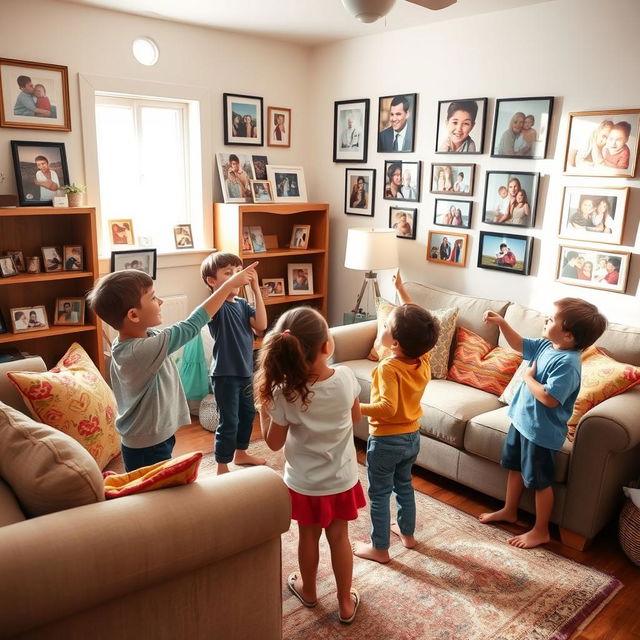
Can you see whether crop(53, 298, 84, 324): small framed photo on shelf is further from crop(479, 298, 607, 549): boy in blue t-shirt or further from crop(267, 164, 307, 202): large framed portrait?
crop(479, 298, 607, 549): boy in blue t-shirt

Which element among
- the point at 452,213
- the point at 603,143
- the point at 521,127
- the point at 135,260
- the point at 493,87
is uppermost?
the point at 493,87

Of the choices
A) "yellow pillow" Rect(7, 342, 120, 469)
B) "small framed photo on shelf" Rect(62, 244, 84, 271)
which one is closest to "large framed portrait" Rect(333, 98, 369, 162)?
"small framed photo on shelf" Rect(62, 244, 84, 271)

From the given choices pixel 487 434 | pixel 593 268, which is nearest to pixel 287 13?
pixel 593 268

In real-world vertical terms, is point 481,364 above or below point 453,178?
below

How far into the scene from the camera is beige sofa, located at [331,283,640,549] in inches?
→ 96.0

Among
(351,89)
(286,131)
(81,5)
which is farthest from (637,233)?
(81,5)

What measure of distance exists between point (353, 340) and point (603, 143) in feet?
5.79

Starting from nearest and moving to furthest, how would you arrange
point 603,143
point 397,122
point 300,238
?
point 603,143, point 397,122, point 300,238

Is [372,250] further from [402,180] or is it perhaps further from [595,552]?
[595,552]

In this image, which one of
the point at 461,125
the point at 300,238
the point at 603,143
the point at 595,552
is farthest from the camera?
the point at 300,238

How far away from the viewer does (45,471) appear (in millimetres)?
1463

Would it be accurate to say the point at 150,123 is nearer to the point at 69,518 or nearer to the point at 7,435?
the point at 7,435

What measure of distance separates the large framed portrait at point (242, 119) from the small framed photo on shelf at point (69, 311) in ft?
5.29

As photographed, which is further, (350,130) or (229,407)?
(350,130)
